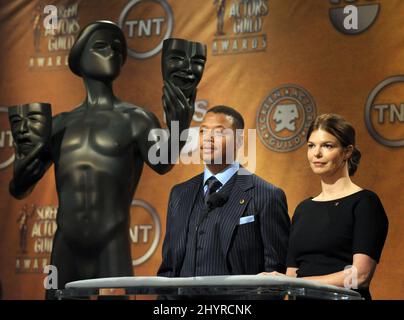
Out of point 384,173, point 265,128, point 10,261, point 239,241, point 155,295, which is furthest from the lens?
point 10,261

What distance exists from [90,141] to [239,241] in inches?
35.1

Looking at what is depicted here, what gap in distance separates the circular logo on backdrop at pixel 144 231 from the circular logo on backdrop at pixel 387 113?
4.15 ft

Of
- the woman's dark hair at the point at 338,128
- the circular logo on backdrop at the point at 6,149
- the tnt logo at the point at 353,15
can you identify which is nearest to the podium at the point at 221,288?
the woman's dark hair at the point at 338,128

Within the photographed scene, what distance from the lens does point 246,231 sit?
2.36m

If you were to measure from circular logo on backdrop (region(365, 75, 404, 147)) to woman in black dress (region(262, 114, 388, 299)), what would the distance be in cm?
163

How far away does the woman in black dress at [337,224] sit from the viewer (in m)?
2.04

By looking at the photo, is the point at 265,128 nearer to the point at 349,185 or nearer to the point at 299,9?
the point at 299,9

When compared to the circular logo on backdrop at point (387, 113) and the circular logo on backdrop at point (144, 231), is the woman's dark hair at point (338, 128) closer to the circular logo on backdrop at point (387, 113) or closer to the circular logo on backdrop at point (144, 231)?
the circular logo on backdrop at point (387, 113)

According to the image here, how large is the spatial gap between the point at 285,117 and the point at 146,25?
1026 millimetres

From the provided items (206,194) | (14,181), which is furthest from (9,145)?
(206,194)

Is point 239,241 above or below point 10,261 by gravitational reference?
above

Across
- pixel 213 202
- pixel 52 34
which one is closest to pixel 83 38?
pixel 213 202

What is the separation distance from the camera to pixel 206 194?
2.42m

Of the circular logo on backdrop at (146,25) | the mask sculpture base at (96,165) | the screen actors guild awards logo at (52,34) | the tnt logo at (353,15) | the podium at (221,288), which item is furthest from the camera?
the screen actors guild awards logo at (52,34)
